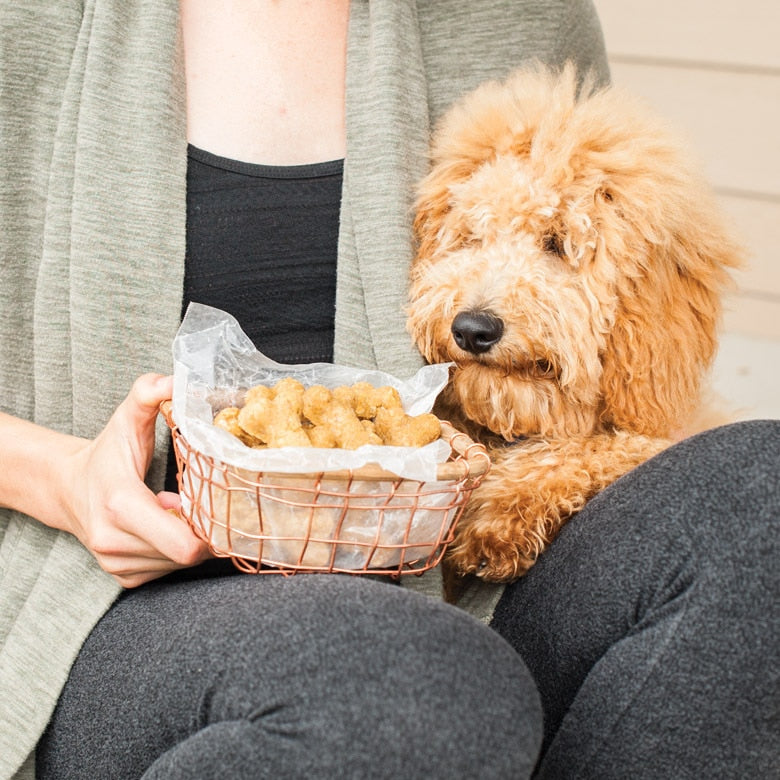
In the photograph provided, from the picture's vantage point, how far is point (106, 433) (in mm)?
960

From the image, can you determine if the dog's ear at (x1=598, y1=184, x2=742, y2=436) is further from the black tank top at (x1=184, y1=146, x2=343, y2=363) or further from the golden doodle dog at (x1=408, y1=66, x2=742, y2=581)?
the black tank top at (x1=184, y1=146, x2=343, y2=363)

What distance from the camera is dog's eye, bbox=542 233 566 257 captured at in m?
1.10

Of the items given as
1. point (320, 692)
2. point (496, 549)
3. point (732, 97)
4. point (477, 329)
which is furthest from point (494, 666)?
point (732, 97)

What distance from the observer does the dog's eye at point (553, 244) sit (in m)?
1.10

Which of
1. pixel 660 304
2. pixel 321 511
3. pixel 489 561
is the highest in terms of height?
pixel 660 304

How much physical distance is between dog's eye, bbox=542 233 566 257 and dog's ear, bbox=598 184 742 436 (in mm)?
57

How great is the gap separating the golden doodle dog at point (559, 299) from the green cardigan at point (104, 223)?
0.07m

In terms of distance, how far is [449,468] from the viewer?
780 millimetres

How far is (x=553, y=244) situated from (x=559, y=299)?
10 centimetres

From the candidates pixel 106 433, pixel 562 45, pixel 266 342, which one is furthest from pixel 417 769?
pixel 562 45

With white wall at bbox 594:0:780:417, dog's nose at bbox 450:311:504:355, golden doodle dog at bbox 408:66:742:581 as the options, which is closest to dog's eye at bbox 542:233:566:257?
golden doodle dog at bbox 408:66:742:581

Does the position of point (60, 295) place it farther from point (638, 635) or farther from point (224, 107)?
point (638, 635)

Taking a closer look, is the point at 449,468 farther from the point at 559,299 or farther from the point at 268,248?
the point at 268,248

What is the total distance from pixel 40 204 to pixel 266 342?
328 mm
